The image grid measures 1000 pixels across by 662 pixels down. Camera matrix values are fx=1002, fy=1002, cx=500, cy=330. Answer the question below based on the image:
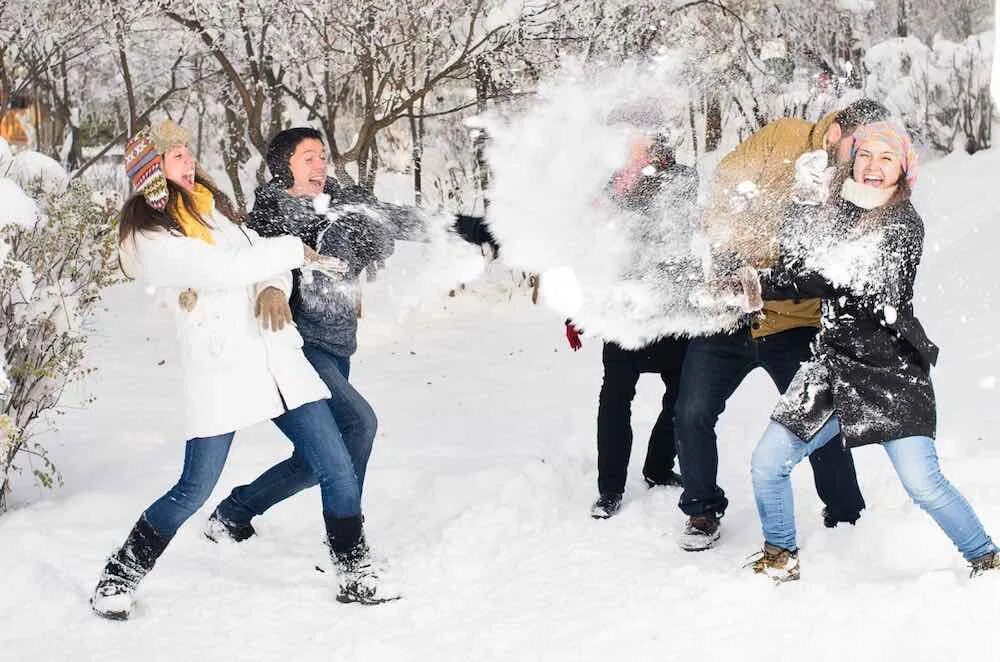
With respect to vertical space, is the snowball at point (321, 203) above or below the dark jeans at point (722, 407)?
above

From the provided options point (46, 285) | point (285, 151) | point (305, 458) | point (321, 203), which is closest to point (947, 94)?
point (321, 203)

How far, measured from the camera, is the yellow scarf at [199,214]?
3375 millimetres

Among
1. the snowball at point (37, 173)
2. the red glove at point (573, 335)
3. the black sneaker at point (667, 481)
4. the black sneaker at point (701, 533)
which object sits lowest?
the black sneaker at point (667, 481)

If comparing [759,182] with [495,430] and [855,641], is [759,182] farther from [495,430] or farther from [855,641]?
[495,430]

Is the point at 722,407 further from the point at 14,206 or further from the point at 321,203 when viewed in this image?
the point at 14,206

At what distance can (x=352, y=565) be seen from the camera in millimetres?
3627

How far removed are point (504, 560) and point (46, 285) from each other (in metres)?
2.46

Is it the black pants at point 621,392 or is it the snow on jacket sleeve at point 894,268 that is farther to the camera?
the black pants at point 621,392

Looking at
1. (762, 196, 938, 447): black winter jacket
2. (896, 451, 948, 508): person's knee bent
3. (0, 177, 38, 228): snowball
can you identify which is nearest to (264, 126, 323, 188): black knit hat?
(0, 177, 38, 228): snowball

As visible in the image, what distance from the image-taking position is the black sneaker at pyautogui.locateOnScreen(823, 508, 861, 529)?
155 inches

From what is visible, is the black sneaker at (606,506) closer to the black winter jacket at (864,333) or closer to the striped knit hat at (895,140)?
the black winter jacket at (864,333)

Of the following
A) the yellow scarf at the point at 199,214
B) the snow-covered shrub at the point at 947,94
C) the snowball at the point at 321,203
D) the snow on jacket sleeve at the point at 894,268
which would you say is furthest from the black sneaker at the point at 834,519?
the snow-covered shrub at the point at 947,94

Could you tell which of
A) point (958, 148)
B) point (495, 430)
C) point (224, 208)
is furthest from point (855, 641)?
point (958, 148)

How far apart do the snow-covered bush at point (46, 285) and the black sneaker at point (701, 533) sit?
2.87m
